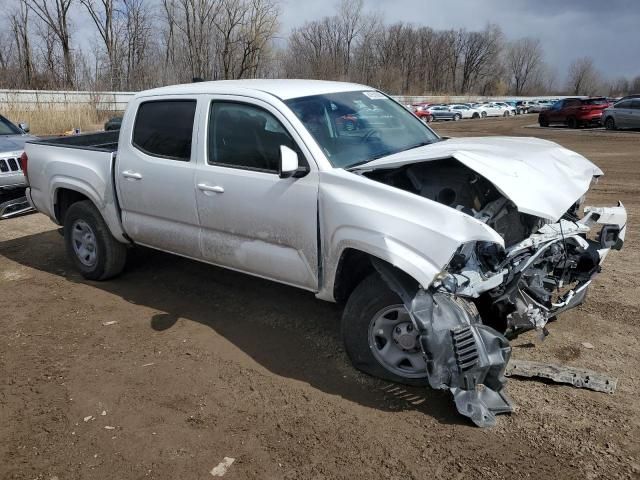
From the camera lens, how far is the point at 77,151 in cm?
555

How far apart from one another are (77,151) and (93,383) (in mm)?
2715

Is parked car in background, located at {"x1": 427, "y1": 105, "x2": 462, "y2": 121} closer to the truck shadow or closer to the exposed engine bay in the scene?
the truck shadow

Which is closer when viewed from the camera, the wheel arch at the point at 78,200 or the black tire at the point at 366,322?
the black tire at the point at 366,322

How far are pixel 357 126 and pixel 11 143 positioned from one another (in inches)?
278

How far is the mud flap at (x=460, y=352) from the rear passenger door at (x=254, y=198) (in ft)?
3.09

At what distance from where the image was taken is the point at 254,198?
159 inches

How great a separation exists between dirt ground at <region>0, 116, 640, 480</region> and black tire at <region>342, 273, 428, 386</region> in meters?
0.10

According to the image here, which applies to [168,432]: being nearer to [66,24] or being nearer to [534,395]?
[534,395]

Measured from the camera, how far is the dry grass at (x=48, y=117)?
18.5 metres

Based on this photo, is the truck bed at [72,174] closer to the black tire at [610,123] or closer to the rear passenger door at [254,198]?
the rear passenger door at [254,198]

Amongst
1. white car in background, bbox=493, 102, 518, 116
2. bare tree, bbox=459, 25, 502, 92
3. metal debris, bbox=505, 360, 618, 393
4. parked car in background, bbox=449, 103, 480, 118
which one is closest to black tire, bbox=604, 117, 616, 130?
parked car in background, bbox=449, 103, 480, 118

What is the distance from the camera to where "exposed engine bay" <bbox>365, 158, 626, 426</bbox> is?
3180mm

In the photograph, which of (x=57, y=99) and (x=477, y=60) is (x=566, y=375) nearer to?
(x=57, y=99)

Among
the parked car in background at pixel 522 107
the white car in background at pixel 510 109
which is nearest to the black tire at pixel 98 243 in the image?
the white car in background at pixel 510 109
